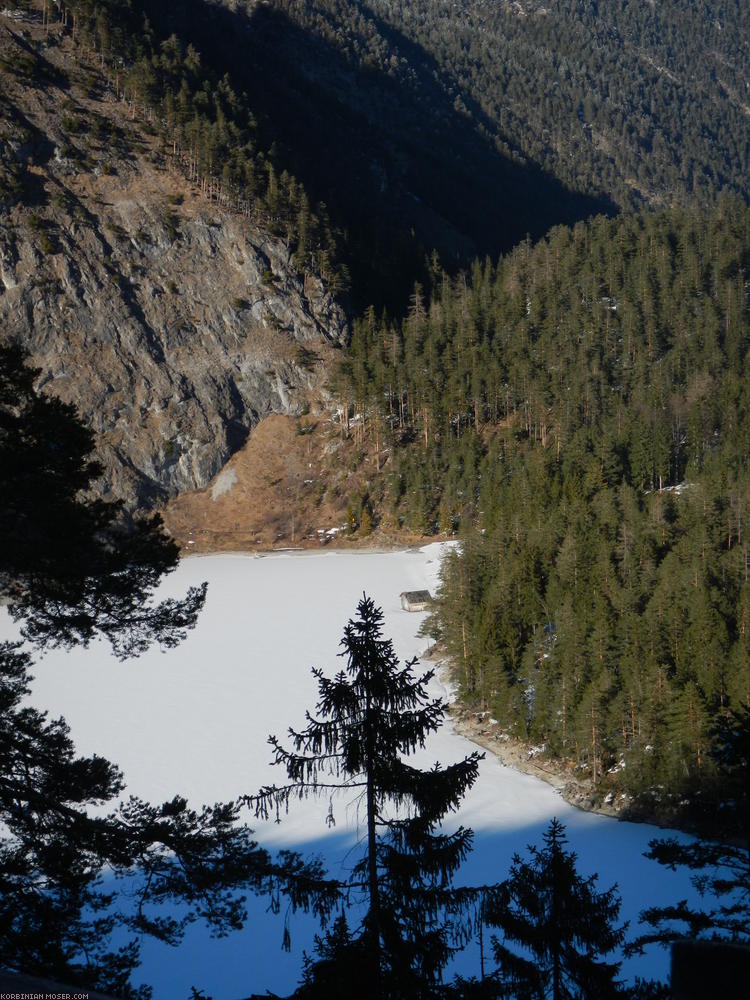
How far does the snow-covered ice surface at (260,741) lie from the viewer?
1534cm

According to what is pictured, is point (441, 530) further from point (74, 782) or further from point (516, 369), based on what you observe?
point (74, 782)

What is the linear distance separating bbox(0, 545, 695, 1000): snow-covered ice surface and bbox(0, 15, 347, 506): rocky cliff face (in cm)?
2751

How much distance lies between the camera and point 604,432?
52.3 m

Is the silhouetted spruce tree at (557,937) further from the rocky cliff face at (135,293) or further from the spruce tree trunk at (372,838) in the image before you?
the rocky cliff face at (135,293)

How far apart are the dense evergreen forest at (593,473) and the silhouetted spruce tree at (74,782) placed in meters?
16.2

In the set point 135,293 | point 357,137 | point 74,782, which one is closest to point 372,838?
point 74,782

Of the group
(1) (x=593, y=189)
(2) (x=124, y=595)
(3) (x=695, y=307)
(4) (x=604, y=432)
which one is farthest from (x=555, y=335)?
(1) (x=593, y=189)

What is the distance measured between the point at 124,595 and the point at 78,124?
275 feet

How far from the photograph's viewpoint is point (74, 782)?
25.5 feet

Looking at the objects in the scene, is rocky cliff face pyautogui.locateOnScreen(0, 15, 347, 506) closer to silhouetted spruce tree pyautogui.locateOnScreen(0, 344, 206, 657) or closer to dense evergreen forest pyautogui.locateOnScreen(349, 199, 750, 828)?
dense evergreen forest pyautogui.locateOnScreen(349, 199, 750, 828)

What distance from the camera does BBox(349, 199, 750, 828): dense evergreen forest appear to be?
2264 centimetres

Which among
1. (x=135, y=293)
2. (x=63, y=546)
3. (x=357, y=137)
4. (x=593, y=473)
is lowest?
(x=63, y=546)

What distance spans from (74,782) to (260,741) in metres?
18.8

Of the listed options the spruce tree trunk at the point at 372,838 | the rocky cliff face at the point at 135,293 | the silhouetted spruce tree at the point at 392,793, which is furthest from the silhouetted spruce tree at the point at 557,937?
the rocky cliff face at the point at 135,293
